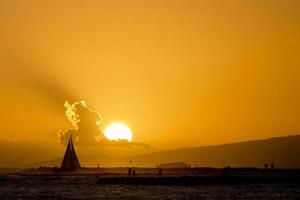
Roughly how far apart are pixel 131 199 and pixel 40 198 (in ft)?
51.5

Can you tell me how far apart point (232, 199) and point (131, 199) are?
50.3ft

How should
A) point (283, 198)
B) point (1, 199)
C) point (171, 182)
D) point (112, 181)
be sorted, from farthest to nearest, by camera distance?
1. point (112, 181)
2. point (171, 182)
3. point (1, 199)
4. point (283, 198)

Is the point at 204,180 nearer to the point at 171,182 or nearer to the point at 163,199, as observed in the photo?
the point at 171,182

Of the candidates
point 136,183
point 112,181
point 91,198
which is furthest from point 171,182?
point 91,198

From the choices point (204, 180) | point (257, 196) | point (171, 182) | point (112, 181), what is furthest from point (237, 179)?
point (257, 196)

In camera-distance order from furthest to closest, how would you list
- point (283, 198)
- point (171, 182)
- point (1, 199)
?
1. point (171, 182)
2. point (1, 199)
3. point (283, 198)

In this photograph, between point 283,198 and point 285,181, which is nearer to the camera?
point 283,198

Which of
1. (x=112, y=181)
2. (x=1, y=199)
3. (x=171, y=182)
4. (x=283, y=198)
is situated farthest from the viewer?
(x=112, y=181)

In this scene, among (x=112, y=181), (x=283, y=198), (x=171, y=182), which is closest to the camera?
(x=283, y=198)

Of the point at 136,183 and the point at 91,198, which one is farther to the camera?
the point at 136,183

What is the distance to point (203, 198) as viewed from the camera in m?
84.7

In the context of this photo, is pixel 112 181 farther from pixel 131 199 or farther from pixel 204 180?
pixel 131 199

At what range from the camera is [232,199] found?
82.5 metres

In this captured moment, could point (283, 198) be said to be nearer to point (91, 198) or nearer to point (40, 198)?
point (91, 198)
